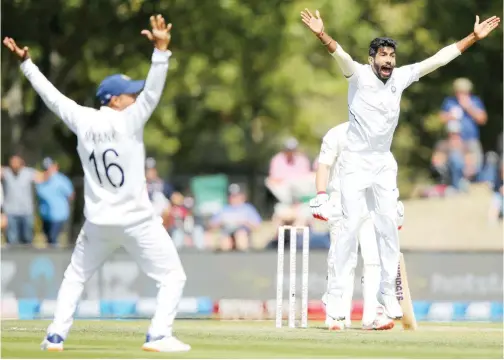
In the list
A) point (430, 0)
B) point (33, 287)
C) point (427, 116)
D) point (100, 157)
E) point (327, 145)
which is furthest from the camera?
point (427, 116)

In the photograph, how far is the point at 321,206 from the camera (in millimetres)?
12141

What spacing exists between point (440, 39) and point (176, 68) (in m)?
5.47

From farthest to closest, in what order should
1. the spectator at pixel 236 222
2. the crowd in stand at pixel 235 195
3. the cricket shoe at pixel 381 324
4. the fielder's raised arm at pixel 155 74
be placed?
the spectator at pixel 236 222 < the crowd in stand at pixel 235 195 < the cricket shoe at pixel 381 324 < the fielder's raised arm at pixel 155 74

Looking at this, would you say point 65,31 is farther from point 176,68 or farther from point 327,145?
point 327,145

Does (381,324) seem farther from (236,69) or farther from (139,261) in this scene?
(236,69)

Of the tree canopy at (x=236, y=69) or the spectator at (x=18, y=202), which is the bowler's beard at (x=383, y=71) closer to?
the spectator at (x=18, y=202)

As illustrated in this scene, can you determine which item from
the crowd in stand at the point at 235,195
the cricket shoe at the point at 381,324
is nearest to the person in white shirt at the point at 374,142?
the cricket shoe at the point at 381,324

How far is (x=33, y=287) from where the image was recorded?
18.3 m

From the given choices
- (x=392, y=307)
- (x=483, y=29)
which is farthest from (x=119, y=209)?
(x=483, y=29)

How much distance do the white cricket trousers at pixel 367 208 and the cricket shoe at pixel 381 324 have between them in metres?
0.36

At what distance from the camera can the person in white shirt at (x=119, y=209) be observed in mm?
9945

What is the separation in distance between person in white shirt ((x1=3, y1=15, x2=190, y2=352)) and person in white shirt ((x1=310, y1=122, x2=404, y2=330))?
90.6 inches

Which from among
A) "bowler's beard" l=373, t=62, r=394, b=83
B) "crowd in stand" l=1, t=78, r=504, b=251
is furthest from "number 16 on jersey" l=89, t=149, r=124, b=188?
"crowd in stand" l=1, t=78, r=504, b=251

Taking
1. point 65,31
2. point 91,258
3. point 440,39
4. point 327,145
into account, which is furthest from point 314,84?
point 91,258
